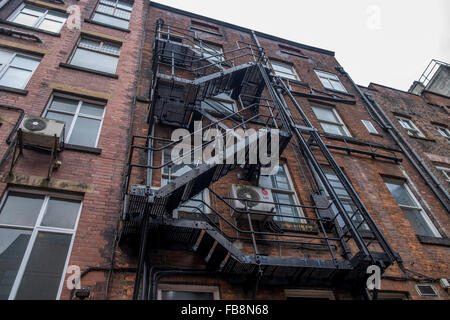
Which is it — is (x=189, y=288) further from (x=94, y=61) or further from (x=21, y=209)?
(x=94, y=61)

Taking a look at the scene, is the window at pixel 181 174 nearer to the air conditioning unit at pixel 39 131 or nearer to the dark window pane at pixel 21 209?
the air conditioning unit at pixel 39 131

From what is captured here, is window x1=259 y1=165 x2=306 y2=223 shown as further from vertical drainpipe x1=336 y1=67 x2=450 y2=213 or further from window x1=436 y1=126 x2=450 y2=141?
window x1=436 y1=126 x2=450 y2=141

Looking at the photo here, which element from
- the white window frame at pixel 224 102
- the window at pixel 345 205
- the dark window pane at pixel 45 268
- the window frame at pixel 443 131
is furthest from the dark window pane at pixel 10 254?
the window frame at pixel 443 131

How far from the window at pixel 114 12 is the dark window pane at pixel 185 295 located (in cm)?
1109

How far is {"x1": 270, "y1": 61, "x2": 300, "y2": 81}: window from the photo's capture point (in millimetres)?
15070

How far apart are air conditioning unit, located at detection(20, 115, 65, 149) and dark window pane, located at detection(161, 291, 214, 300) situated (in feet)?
13.7

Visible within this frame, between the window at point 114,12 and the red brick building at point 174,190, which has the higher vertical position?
the window at point 114,12

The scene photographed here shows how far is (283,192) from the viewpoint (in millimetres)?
8820

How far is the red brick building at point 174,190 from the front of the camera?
574 centimetres

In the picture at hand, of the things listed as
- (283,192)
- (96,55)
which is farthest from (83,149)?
(283,192)

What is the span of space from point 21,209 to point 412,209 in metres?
11.4

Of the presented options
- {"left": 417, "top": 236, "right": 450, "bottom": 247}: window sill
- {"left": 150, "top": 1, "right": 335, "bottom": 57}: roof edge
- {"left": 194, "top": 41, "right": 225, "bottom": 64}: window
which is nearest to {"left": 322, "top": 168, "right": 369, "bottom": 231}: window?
{"left": 417, "top": 236, "right": 450, "bottom": 247}: window sill

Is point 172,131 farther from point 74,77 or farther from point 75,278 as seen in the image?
point 75,278

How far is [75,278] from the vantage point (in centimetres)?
529
